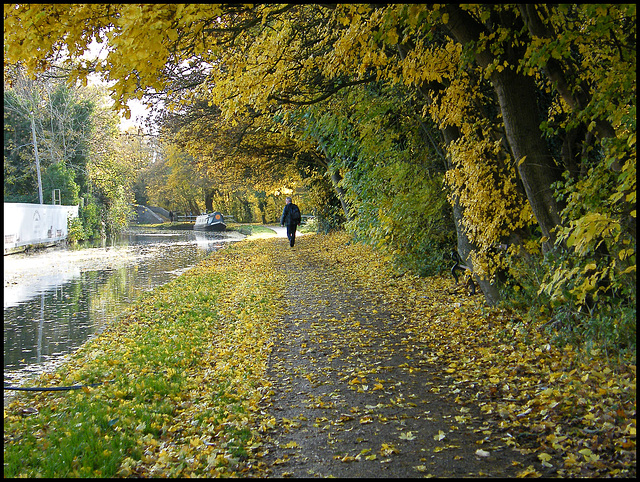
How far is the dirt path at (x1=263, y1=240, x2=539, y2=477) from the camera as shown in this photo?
3619 mm

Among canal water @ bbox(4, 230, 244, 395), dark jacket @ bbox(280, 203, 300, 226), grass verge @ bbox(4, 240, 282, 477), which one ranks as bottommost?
grass verge @ bbox(4, 240, 282, 477)

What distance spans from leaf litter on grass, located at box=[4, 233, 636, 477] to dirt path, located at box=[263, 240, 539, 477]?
0.6 inches

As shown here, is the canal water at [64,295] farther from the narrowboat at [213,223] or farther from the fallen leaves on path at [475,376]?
the narrowboat at [213,223]

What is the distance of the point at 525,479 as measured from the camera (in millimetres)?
3295

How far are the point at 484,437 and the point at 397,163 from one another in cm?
667

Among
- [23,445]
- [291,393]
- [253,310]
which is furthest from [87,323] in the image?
[291,393]

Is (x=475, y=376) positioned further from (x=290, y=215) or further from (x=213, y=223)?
(x=213, y=223)

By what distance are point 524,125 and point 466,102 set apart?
143 centimetres

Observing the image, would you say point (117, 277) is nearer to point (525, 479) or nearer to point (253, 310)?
point (253, 310)

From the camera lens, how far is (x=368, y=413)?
453cm

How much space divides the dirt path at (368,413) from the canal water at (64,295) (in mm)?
3389

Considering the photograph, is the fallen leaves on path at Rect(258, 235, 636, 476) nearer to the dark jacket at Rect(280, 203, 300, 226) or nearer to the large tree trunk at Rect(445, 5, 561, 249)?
the large tree trunk at Rect(445, 5, 561, 249)

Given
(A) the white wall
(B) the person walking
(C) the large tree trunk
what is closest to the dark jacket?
(B) the person walking

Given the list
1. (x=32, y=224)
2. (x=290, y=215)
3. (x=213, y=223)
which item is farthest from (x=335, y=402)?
(x=213, y=223)
